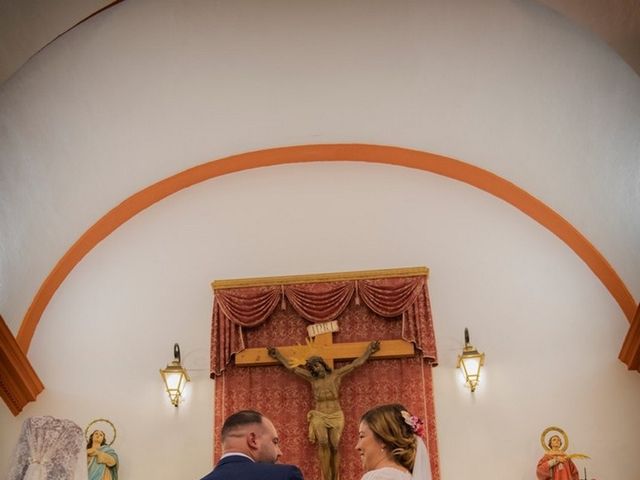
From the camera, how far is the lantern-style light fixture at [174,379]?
32.6 feet

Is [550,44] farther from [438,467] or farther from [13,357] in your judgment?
[13,357]

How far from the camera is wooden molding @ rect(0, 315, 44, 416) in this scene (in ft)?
30.7

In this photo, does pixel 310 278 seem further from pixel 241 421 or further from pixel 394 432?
pixel 241 421

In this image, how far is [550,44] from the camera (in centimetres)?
Answer: 822

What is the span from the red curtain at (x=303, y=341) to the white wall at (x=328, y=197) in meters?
0.26

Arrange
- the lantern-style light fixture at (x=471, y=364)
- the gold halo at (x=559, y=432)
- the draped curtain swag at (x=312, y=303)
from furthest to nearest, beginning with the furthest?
the draped curtain swag at (x=312, y=303)
the lantern-style light fixture at (x=471, y=364)
the gold halo at (x=559, y=432)

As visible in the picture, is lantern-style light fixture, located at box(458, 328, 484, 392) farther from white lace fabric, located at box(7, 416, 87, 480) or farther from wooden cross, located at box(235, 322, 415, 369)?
white lace fabric, located at box(7, 416, 87, 480)

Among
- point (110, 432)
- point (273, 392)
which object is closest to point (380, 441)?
point (273, 392)

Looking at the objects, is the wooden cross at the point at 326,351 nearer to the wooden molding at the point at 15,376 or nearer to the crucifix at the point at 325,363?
the crucifix at the point at 325,363

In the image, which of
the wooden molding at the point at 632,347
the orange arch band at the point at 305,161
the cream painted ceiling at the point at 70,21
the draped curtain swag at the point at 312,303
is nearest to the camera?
the cream painted ceiling at the point at 70,21

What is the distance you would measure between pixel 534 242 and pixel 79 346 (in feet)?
18.9

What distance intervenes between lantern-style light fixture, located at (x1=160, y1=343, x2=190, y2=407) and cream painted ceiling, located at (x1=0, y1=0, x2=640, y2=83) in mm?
4077

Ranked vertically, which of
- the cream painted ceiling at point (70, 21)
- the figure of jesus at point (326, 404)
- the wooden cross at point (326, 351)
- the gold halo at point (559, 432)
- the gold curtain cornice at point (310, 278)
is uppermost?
the cream painted ceiling at point (70, 21)

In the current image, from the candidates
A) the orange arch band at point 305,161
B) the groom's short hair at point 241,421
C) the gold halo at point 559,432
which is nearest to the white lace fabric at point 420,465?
the groom's short hair at point 241,421
